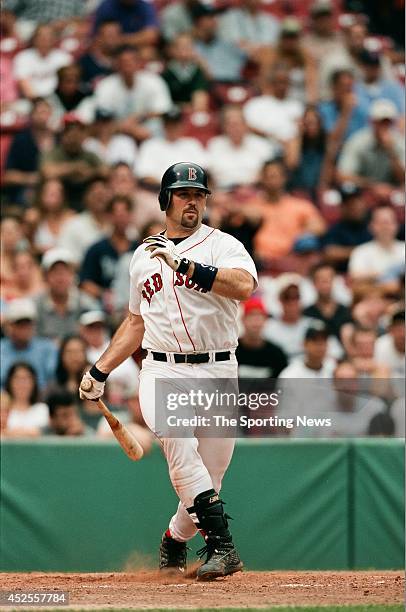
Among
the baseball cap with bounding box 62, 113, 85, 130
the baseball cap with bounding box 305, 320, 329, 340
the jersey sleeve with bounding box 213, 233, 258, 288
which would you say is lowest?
the baseball cap with bounding box 305, 320, 329, 340

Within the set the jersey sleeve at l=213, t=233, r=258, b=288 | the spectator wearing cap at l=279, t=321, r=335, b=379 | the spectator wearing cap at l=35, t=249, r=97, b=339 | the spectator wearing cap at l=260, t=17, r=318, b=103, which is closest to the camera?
the jersey sleeve at l=213, t=233, r=258, b=288

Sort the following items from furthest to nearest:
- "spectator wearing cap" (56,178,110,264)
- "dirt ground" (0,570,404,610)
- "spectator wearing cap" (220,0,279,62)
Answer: "spectator wearing cap" (220,0,279,62) → "spectator wearing cap" (56,178,110,264) → "dirt ground" (0,570,404,610)

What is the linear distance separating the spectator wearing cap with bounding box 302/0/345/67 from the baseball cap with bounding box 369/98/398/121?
0.81 m

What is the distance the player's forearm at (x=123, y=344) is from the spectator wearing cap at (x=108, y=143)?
4799 millimetres

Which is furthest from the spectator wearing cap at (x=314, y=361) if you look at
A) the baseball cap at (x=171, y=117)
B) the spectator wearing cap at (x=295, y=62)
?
the spectator wearing cap at (x=295, y=62)

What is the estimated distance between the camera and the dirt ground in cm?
534

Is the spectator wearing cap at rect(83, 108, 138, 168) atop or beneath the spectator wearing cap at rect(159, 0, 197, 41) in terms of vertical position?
beneath

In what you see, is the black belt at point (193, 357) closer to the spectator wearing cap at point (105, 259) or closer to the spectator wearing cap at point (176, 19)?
the spectator wearing cap at point (105, 259)

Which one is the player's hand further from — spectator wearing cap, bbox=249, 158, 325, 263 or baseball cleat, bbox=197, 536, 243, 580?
spectator wearing cap, bbox=249, 158, 325, 263

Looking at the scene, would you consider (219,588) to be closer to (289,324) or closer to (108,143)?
(289,324)

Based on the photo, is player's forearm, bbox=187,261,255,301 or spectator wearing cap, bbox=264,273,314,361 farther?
spectator wearing cap, bbox=264,273,314,361

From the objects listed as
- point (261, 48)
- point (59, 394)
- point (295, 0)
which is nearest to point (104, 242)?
point (59, 394)

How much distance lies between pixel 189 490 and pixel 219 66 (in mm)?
7338

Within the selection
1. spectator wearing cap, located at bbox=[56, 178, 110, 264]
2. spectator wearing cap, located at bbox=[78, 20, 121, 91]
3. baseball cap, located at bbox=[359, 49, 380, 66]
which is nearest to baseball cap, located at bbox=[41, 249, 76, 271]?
spectator wearing cap, located at bbox=[56, 178, 110, 264]
